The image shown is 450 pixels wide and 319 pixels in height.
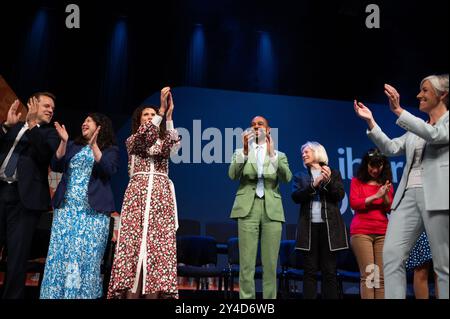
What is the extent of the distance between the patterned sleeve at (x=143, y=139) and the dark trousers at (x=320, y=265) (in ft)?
4.67

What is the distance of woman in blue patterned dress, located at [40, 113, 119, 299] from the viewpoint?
312cm

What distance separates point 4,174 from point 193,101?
3.32m

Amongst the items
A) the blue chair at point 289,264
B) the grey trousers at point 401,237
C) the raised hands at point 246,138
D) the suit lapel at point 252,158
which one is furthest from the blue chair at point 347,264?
the grey trousers at point 401,237

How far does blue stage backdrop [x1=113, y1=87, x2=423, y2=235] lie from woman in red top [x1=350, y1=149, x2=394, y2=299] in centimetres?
235

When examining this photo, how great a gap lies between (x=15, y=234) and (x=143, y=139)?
1014 millimetres

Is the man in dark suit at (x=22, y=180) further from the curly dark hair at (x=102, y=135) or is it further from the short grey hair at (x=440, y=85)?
the short grey hair at (x=440, y=85)

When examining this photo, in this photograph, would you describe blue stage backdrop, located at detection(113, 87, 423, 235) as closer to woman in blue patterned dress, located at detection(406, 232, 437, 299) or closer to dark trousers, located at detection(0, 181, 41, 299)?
woman in blue patterned dress, located at detection(406, 232, 437, 299)

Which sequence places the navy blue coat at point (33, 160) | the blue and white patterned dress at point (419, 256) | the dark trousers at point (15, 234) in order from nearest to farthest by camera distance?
the dark trousers at point (15, 234)
the navy blue coat at point (33, 160)
the blue and white patterned dress at point (419, 256)

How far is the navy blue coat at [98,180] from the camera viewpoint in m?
3.27

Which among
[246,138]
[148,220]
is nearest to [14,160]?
[148,220]

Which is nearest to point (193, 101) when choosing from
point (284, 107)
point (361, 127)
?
point (284, 107)
